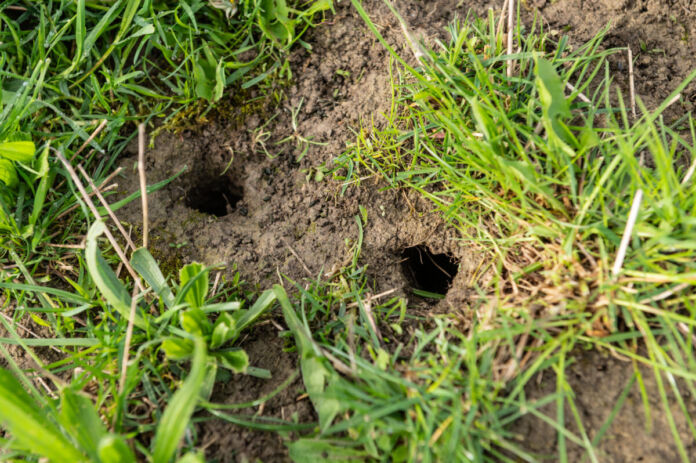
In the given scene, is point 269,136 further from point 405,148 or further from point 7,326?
point 7,326

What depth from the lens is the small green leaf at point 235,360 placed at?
1.65m

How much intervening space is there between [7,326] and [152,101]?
107 cm

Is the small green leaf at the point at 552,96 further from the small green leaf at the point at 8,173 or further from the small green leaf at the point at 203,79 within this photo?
the small green leaf at the point at 8,173

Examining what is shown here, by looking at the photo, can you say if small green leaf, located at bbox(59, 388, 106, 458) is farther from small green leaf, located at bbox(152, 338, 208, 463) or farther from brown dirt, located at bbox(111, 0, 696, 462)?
brown dirt, located at bbox(111, 0, 696, 462)

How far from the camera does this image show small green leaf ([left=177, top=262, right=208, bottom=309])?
1688 millimetres

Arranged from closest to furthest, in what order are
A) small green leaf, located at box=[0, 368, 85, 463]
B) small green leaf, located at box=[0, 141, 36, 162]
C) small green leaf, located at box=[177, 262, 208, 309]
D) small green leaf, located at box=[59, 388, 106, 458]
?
small green leaf, located at box=[0, 368, 85, 463]
small green leaf, located at box=[59, 388, 106, 458]
small green leaf, located at box=[177, 262, 208, 309]
small green leaf, located at box=[0, 141, 36, 162]

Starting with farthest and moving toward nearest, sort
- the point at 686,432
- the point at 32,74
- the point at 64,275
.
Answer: the point at 32,74 < the point at 64,275 < the point at 686,432

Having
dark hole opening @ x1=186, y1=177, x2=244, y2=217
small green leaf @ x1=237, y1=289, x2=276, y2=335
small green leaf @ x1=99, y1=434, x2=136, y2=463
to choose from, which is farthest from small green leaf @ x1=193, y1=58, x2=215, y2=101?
small green leaf @ x1=99, y1=434, x2=136, y2=463

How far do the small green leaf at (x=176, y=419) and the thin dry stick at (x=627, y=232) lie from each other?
123cm

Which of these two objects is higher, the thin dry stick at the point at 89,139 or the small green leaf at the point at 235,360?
the thin dry stick at the point at 89,139

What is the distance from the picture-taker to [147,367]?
5.50ft

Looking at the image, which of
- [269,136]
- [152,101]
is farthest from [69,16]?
[269,136]

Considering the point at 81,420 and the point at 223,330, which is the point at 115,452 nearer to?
the point at 81,420

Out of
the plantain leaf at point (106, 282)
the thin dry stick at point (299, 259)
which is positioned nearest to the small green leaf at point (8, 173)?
the plantain leaf at point (106, 282)
